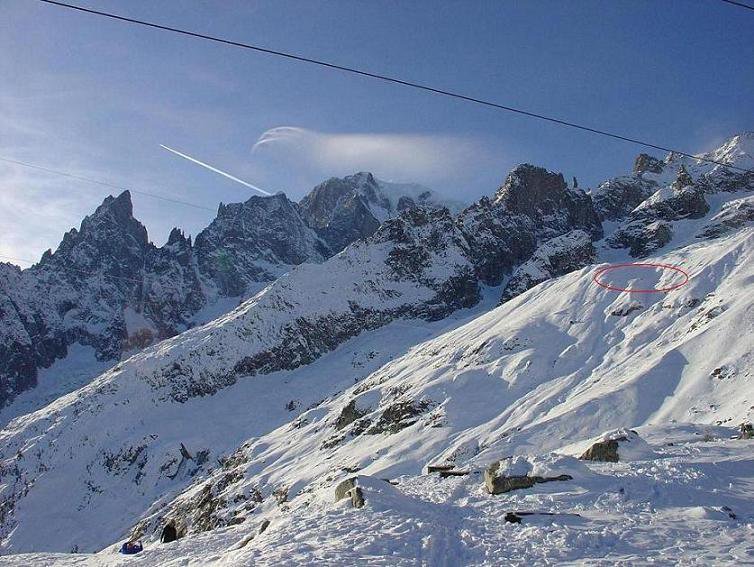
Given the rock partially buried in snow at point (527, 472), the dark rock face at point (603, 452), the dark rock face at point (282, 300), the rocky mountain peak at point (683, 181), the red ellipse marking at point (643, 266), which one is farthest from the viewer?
the rocky mountain peak at point (683, 181)

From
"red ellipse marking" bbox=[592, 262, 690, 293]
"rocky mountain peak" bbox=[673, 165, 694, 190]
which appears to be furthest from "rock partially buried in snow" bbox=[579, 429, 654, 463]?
"rocky mountain peak" bbox=[673, 165, 694, 190]

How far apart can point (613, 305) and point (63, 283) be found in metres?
190

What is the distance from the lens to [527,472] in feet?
53.1

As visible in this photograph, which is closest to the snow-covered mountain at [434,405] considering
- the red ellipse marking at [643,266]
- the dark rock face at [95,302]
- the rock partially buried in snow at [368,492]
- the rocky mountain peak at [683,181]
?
the rock partially buried in snow at [368,492]

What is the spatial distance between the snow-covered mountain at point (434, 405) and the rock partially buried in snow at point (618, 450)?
0.28 m

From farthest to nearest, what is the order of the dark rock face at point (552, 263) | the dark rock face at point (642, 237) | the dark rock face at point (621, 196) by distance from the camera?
1. the dark rock face at point (621, 196)
2. the dark rock face at point (552, 263)
3. the dark rock face at point (642, 237)

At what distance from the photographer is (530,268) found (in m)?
110

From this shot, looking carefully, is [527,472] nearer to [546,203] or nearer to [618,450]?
[618,450]

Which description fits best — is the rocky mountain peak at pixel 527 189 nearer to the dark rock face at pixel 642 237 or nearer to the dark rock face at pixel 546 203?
the dark rock face at pixel 546 203

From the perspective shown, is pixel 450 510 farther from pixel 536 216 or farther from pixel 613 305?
pixel 536 216

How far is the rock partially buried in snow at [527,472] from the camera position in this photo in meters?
15.5

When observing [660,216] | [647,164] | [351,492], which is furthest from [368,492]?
[647,164]

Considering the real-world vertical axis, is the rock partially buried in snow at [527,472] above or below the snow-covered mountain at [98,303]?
→ below

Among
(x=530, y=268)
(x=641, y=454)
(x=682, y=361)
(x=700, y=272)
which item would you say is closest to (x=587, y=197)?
(x=530, y=268)
